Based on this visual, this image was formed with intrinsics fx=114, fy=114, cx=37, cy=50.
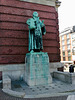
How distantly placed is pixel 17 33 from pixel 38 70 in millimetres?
4991

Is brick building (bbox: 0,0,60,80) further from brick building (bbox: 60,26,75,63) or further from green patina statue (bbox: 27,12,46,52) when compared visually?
brick building (bbox: 60,26,75,63)

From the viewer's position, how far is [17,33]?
12.5 meters

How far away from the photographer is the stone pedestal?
955 cm

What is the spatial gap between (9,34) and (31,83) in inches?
228

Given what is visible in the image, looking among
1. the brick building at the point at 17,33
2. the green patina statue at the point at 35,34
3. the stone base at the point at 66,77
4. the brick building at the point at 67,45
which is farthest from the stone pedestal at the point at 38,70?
the brick building at the point at 67,45

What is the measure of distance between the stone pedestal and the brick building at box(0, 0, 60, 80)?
2691 millimetres

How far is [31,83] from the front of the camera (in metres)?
9.34

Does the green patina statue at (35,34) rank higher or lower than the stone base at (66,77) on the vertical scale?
higher

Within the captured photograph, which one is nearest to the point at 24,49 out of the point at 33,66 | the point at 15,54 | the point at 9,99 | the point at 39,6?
the point at 15,54

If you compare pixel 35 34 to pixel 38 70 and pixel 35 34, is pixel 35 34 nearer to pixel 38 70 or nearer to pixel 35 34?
pixel 35 34

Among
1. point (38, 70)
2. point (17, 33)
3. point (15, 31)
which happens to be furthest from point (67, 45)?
point (38, 70)

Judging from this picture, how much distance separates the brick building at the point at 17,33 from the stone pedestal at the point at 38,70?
2.69 metres

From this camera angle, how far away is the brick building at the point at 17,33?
39.1 ft

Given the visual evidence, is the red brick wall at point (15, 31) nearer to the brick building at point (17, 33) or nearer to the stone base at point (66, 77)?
the brick building at point (17, 33)
